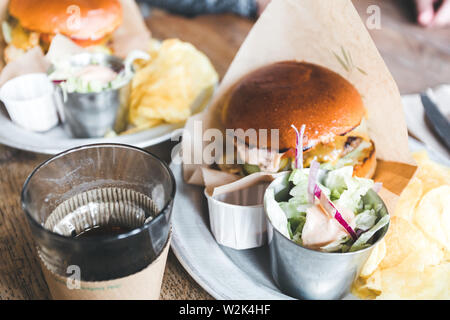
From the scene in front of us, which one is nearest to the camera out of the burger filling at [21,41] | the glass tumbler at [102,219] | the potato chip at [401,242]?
the glass tumbler at [102,219]

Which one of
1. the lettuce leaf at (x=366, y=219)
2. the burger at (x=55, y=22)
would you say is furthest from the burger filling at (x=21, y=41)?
the lettuce leaf at (x=366, y=219)

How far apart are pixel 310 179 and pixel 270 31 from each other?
0.50 m

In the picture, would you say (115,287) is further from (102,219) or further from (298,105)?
(298,105)

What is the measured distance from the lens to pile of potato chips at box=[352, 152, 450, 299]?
2.63 ft

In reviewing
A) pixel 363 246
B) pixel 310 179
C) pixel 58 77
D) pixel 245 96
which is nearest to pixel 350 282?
pixel 363 246

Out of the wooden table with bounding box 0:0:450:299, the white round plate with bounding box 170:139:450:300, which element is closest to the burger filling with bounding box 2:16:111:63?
the wooden table with bounding box 0:0:450:299

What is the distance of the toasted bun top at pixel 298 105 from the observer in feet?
3.12

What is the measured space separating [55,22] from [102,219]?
857 mm

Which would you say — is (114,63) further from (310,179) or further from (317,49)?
(310,179)

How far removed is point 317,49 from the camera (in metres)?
1.08

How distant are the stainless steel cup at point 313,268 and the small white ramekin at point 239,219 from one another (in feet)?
0.26

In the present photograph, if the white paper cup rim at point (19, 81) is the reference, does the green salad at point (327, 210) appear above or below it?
above

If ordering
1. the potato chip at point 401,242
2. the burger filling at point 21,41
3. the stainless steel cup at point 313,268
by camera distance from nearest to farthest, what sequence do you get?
1. the stainless steel cup at point 313,268
2. the potato chip at point 401,242
3. the burger filling at point 21,41

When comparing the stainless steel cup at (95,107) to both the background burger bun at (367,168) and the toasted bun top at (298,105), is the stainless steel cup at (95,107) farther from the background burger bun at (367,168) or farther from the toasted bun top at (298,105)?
the background burger bun at (367,168)
